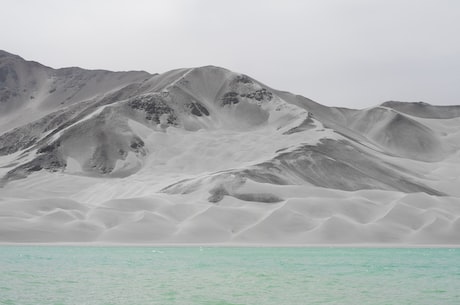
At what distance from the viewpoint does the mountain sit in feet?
224

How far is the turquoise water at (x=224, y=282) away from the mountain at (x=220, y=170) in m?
27.4

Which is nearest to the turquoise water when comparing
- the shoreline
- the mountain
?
the shoreline

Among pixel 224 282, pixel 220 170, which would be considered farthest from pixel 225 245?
pixel 220 170

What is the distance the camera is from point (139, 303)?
806 inches

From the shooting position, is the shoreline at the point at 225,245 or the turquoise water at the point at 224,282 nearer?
the turquoise water at the point at 224,282

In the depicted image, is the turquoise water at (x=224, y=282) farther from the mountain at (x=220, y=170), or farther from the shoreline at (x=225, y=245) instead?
the mountain at (x=220, y=170)

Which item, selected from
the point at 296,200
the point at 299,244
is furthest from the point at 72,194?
the point at 299,244

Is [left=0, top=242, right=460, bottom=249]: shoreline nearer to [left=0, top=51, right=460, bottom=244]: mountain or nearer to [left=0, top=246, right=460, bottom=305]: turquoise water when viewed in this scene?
[left=0, top=51, right=460, bottom=244]: mountain

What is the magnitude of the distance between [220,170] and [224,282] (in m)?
82.2

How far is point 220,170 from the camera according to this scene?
10912cm

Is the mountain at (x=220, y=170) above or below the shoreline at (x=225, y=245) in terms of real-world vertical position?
above

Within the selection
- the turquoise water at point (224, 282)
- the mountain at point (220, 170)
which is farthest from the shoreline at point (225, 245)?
the turquoise water at point (224, 282)

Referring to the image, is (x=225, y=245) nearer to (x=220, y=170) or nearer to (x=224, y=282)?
(x=224, y=282)

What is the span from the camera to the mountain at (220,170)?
68375 millimetres
